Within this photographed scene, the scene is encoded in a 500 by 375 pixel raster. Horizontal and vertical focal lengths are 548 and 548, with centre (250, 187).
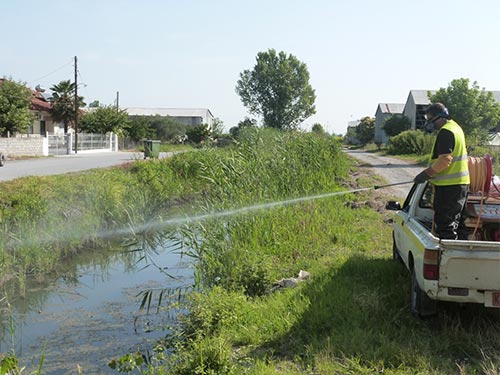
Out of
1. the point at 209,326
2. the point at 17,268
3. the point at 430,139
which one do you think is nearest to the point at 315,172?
the point at 17,268

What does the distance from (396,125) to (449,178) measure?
187 ft

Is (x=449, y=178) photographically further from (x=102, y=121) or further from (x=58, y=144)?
(x=102, y=121)

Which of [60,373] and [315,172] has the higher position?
[315,172]

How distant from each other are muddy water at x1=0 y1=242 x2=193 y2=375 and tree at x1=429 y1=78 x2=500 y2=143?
945 inches

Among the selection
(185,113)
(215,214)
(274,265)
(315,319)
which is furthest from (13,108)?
(185,113)

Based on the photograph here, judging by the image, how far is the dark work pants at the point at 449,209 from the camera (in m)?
5.79

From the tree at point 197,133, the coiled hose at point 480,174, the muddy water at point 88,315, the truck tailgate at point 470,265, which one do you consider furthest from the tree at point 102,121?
the truck tailgate at point 470,265

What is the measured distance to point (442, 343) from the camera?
5.09 meters

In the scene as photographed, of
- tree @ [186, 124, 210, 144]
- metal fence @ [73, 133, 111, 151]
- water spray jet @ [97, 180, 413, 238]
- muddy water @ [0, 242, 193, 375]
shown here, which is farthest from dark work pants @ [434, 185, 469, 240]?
tree @ [186, 124, 210, 144]

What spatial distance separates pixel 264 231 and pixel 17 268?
4.45 metres

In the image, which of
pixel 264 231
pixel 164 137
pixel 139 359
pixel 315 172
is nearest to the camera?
pixel 139 359

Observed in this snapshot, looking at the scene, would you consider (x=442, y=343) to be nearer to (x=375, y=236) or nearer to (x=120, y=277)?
(x=375, y=236)

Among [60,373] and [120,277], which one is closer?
[60,373]

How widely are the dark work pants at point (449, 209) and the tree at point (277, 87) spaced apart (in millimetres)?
73283
